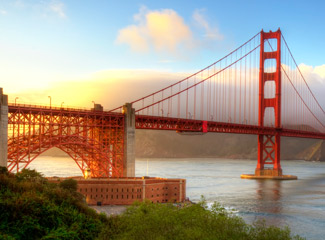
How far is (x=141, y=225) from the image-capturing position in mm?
37000

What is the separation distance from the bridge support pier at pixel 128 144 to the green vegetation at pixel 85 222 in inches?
842

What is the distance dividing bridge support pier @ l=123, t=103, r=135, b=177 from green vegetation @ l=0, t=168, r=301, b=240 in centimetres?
2139

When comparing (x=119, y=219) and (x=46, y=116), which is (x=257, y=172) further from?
(x=119, y=219)

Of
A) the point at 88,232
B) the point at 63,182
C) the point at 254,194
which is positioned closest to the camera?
the point at 88,232

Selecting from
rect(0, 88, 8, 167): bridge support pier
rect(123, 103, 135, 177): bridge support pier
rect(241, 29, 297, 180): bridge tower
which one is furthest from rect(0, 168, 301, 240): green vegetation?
rect(241, 29, 297, 180): bridge tower

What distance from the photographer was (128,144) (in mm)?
63594

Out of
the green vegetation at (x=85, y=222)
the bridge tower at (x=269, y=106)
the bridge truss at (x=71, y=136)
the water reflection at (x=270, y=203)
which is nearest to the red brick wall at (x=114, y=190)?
the bridge truss at (x=71, y=136)

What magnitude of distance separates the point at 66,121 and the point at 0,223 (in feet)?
89.5

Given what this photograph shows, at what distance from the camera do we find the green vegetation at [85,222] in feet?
107

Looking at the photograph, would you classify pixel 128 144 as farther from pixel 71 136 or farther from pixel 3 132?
pixel 3 132

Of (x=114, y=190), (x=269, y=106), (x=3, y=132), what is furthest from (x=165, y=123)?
(x=269, y=106)

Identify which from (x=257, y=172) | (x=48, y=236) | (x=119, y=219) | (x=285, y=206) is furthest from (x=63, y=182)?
(x=257, y=172)

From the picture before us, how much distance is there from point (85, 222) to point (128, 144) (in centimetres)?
2755

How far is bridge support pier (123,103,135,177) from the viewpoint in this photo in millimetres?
63406
